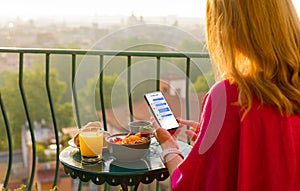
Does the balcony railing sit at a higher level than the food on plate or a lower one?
higher

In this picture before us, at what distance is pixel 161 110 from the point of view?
2164 mm

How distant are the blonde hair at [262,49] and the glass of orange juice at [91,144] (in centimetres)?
74

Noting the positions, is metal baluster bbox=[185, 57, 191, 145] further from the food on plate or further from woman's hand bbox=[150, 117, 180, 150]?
woman's hand bbox=[150, 117, 180, 150]

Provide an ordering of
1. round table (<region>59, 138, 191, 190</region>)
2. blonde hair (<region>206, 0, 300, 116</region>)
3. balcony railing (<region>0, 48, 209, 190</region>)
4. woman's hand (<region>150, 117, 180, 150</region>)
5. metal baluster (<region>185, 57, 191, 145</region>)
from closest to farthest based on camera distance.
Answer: blonde hair (<region>206, 0, 300, 116</region>)
woman's hand (<region>150, 117, 180, 150</region>)
round table (<region>59, 138, 191, 190</region>)
metal baluster (<region>185, 57, 191, 145</region>)
balcony railing (<region>0, 48, 209, 190</region>)

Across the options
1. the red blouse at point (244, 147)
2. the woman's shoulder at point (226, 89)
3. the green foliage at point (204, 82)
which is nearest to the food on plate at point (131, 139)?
the green foliage at point (204, 82)

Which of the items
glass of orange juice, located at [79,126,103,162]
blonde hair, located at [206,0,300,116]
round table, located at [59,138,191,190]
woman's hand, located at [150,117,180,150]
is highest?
blonde hair, located at [206,0,300,116]

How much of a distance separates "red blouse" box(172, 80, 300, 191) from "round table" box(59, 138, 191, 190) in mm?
433

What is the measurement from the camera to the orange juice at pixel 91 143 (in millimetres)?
2146

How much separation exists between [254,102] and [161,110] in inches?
25.7

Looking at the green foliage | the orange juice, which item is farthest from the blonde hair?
the orange juice

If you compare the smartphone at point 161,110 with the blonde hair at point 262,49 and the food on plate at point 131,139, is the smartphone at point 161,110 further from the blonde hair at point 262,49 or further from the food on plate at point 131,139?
the blonde hair at point 262,49

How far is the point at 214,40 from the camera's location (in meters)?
1.70

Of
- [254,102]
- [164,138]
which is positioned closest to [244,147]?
[254,102]

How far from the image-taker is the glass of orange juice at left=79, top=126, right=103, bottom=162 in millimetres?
2148
